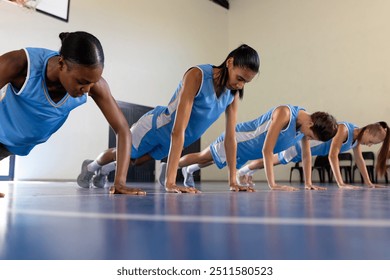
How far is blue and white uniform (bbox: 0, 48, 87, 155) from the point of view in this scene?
1.33m

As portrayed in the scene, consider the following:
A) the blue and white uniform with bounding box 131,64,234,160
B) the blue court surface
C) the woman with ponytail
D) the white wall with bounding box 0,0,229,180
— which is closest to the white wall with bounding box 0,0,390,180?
the white wall with bounding box 0,0,229,180

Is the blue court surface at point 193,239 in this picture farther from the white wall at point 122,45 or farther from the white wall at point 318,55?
the white wall at point 318,55

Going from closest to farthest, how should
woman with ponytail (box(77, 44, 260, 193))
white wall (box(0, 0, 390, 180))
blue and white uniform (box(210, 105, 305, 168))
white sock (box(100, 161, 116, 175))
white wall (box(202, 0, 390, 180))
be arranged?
woman with ponytail (box(77, 44, 260, 193)) → white sock (box(100, 161, 116, 175)) → blue and white uniform (box(210, 105, 305, 168)) → white wall (box(0, 0, 390, 180)) → white wall (box(202, 0, 390, 180))

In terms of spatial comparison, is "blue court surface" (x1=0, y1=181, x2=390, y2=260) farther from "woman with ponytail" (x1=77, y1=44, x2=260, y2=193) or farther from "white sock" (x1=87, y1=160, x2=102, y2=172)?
"white sock" (x1=87, y1=160, x2=102, y2=172)

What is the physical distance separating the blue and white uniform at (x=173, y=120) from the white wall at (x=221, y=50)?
11.8 feet

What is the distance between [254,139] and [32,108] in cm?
186

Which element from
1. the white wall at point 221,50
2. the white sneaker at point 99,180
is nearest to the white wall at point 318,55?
the white wall at point 221,50

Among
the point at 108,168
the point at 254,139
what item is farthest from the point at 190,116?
the point at 254,139

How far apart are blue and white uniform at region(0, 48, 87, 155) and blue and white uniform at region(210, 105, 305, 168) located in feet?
4.64

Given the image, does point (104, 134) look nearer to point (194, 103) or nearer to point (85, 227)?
point (194, 103)

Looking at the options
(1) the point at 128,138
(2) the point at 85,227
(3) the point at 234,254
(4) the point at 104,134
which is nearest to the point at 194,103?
(1) the point at 128,138

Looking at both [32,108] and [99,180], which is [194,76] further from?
[99,180]

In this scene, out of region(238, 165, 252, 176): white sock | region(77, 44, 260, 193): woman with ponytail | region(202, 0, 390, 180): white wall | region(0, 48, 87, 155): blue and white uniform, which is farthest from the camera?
region(202, 0, 390, 180): white wall

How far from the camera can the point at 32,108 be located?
4.78 feet
